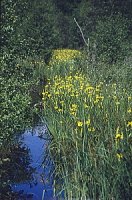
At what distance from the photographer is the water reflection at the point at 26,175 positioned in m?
7.63

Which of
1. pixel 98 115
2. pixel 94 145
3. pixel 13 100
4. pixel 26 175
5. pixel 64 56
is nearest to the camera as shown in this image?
pixel 94 145

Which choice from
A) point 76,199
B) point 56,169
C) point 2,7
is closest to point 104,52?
point 2,7

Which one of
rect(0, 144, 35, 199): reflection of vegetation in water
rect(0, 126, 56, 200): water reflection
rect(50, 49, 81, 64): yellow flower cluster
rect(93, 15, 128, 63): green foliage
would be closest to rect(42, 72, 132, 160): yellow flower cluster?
rect(0, 126, 56, 200): water reflection

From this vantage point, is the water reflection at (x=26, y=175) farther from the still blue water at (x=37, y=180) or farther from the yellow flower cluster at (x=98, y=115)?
the yellow flower cluster at (x=98, y=115)

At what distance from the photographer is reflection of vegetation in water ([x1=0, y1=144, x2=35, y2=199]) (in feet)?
24.7

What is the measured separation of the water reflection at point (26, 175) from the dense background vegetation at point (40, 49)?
1.41 feet

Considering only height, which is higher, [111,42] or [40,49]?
[40,49]

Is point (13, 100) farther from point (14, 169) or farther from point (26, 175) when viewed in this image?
point (26, 175)

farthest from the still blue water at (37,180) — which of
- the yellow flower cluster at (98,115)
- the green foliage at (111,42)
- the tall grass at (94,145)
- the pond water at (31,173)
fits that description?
the green foliage at (111,42)

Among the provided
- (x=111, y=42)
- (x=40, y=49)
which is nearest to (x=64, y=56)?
(x=40, y=49)

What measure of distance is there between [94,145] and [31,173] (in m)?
2.24

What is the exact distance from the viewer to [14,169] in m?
8.60

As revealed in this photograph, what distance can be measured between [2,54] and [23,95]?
101 centimetres

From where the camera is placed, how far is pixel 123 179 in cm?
595
